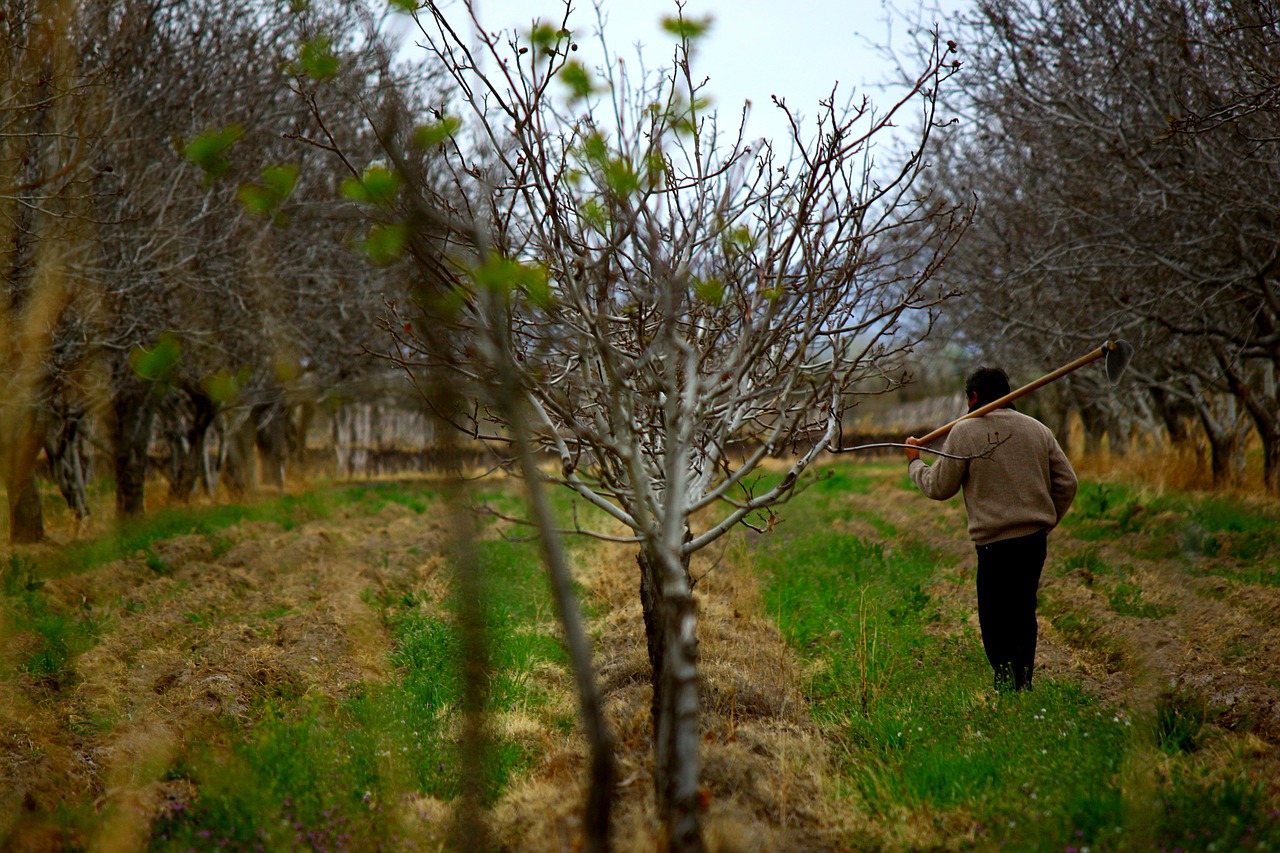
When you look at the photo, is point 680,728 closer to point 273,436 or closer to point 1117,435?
point 1117,435

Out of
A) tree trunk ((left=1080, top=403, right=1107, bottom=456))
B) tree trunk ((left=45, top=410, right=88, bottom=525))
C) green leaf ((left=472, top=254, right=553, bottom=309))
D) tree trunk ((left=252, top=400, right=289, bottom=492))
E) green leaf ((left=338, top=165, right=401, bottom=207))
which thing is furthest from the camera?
tree trunk ((left=1080, top=403, right=1107, bottom=456))

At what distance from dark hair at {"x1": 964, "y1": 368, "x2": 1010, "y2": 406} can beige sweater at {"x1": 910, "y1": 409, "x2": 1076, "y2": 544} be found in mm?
142

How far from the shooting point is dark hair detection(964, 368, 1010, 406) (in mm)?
5824

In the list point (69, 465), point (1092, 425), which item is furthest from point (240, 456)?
point (1092, 425)

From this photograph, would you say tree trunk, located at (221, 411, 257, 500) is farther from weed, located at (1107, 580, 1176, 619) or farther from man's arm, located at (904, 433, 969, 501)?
man's arm, located at (904, 433, 969, 501)

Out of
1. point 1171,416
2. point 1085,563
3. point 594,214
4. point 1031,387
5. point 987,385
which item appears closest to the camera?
point 594,214

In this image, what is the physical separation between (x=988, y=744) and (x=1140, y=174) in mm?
7770

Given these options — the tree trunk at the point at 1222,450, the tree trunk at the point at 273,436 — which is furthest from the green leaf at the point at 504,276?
the tree trunk at the point at 273,436

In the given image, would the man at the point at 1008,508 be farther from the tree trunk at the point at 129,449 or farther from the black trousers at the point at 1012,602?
the tree trunk at the point at 129,449

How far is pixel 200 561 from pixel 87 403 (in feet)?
12.0

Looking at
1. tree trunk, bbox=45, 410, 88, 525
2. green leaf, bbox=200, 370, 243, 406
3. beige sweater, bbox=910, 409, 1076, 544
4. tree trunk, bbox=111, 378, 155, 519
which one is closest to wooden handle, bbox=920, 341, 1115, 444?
beige sweater, bbox=910, 409, 1076, 544

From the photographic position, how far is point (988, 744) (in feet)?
15.3

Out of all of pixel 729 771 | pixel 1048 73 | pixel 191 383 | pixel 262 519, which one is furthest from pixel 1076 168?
pixel 191 383

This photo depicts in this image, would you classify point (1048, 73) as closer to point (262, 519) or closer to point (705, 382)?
point (705, 382)
